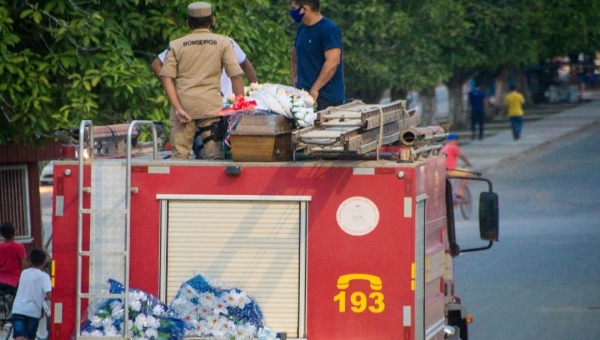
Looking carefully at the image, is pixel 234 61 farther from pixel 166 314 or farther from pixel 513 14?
pixel 513 14

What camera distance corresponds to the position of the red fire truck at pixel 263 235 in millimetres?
6457

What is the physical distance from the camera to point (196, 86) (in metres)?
7.76

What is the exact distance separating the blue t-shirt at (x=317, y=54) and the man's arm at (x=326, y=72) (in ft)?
0.32

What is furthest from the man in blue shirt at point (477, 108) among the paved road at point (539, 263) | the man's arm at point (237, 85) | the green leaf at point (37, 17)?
the man's arm at point (237, 85)

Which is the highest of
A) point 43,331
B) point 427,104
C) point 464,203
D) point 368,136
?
point 427,104

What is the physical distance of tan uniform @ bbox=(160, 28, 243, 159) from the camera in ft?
25.3

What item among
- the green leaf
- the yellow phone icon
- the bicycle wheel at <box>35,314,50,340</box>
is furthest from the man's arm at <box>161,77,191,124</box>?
the bicycle wheel at <box>35,314,50,340</box>

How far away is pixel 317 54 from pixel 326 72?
0.36 meters

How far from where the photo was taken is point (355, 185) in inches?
255

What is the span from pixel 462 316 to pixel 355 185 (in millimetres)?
3177

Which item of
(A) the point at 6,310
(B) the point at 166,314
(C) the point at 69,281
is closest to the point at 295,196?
(B) the point at 166,314

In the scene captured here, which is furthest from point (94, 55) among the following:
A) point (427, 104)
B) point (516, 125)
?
point (427, 104)

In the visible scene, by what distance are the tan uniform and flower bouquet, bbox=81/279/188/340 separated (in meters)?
1.56

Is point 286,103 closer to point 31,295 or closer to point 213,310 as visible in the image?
point 213,310
